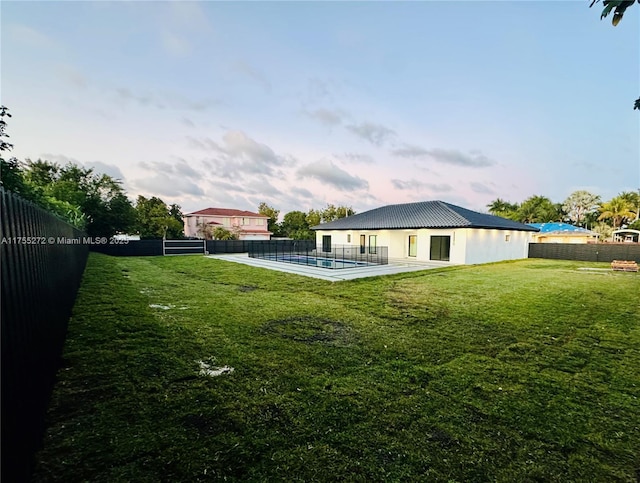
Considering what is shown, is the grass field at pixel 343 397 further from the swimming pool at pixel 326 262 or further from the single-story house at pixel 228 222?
the single-story house at pixel 228 222

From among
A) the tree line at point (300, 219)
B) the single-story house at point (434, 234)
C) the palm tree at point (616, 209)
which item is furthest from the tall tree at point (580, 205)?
the tree line at point (300, 219)

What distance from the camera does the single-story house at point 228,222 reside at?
148 feet

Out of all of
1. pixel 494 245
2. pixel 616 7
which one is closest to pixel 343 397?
pixel 616 7

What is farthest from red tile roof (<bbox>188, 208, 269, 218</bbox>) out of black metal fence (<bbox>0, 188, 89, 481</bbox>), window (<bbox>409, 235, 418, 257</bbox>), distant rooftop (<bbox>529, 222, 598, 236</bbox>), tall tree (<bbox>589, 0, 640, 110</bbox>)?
tall tree (<bbox>589, 0, 640, 110</bbox>)

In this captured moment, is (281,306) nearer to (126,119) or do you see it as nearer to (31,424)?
(31,424)

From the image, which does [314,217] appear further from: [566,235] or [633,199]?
[633,199]

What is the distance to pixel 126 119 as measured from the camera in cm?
1444

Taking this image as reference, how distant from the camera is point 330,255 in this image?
20.9 meters

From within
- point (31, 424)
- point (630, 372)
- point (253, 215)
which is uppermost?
point (253, 215)

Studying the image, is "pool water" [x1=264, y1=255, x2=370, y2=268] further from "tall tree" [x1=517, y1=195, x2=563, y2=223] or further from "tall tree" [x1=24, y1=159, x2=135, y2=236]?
"tall tree" [x1=517, y1=195, x2=563, y2=223]

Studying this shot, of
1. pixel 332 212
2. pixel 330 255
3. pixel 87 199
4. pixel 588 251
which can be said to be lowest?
pixel 330 255

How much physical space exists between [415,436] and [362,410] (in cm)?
57

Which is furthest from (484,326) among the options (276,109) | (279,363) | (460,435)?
(276,109)

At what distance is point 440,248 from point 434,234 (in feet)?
3.50
